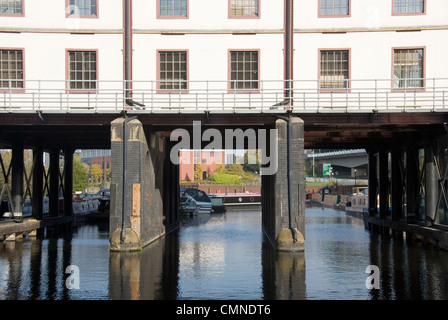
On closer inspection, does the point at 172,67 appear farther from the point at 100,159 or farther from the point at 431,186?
the point at 100,159

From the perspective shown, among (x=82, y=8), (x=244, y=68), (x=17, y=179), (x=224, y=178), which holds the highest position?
(x=82, y=8)

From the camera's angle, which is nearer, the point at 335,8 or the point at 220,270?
the point at 220,270

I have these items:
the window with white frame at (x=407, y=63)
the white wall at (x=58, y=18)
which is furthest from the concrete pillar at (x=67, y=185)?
the window with white frame at (x=407, y=63)

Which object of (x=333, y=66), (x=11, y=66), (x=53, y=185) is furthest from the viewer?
(x=53, y=185)

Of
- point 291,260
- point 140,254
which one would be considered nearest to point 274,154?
point 291,260

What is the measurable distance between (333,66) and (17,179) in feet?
59.9

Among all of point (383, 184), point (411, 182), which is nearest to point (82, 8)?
point (411, 182)

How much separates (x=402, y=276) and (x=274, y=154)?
9.01m

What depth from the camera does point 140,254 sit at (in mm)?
26203

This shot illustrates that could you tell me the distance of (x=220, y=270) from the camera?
Result: 22203 mm

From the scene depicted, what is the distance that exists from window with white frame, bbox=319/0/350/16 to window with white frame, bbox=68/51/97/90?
11.1 metres

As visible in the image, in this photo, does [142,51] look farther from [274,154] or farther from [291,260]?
[291,260]

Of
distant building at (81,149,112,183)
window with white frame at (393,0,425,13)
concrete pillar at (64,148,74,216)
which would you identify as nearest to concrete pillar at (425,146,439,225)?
window with white frame at (393,0,425,13)

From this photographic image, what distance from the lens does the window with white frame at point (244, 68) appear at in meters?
29.4
